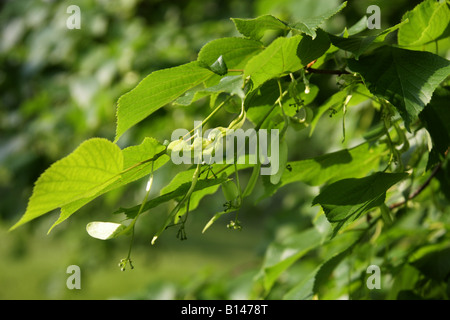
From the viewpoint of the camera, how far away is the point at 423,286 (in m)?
0.57

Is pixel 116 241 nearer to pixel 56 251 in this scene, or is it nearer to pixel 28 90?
pixel 28 90

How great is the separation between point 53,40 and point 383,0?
42.6 inches

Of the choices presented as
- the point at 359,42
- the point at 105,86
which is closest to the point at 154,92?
the point at 359,42

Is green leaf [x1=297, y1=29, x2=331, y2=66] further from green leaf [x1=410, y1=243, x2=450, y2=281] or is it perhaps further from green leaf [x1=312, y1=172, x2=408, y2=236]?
green leaf [x1=410, y1=243, x2=450, y2=281]

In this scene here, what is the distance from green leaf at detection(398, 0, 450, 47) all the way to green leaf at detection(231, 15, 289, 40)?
116 millimetres

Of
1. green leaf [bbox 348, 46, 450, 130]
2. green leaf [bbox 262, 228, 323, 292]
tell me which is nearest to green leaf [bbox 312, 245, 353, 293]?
green leaf [bbox 262, 228, 323, 292]

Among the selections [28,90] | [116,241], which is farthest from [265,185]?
[116,241]

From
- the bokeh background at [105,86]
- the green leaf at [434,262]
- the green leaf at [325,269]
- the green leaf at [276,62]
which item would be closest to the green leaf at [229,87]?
the green leaf at [276,62]

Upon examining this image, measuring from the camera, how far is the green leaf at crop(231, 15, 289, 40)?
0.36 metres

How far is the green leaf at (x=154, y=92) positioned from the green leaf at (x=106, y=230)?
0.08m

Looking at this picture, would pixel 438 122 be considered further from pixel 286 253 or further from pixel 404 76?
pixel 286 253

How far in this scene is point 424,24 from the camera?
41 centimetres

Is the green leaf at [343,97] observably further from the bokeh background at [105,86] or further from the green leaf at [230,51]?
the bokeh background at [105,86]

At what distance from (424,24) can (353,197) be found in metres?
0.16
